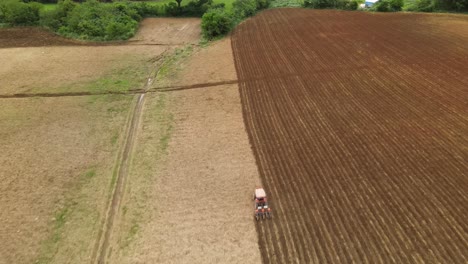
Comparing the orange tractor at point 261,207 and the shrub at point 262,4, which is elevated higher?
the shrub at point 262,4

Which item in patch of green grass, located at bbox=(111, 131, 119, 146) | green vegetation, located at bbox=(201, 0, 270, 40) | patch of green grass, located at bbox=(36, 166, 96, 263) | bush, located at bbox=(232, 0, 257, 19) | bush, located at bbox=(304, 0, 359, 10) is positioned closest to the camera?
patch of green grass, located at bbox=(36, 166, 96, 263)

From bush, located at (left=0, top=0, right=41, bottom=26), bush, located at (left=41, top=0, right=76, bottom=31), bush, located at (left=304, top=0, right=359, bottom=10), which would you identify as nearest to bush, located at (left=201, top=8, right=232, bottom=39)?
bush, located at (left=304, top=0, right=359, bottom=10)

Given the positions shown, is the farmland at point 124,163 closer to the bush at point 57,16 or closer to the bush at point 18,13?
the bush at point 57,16

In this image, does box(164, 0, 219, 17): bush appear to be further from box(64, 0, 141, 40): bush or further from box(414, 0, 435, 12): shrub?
box(414, 0, 435, 12): shrub

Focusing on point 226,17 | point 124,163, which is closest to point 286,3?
point 226,17

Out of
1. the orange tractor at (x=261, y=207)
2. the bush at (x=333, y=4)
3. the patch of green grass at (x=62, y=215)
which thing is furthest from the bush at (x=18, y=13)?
the orange tractor at (x=261, y=207)

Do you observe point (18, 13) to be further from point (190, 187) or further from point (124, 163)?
point (190, 187)
